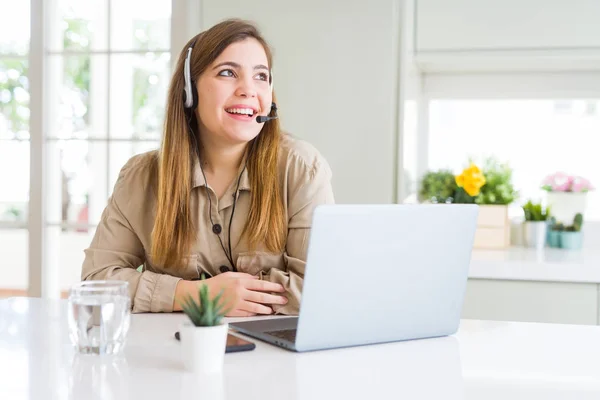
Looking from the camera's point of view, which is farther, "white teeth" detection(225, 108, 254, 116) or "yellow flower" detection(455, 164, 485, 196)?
"yellow flower" detection(455, 164, 485, 196)

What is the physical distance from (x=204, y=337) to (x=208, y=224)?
740 mm

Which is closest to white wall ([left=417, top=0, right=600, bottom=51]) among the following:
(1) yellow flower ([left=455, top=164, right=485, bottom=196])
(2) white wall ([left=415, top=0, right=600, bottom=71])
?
(2) white wall ([left=415, top=0, right=600, bottom=71])

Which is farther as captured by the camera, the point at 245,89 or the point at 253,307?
the point at 245,89

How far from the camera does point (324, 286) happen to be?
119 centimetres

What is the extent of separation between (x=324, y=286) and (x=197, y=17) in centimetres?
194

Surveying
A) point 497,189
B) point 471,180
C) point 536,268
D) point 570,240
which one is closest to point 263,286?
point 536,268

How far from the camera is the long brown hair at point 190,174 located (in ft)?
5.73

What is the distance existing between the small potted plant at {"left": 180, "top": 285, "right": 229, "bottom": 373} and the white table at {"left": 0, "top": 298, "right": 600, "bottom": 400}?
2 cm

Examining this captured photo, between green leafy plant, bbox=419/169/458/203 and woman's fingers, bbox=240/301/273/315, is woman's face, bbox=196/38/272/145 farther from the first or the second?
green leafy plant, bbox=419/169/458/203

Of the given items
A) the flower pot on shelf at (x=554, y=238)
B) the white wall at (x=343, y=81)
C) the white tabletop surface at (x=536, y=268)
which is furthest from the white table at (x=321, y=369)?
the flower pot on shelf at (x=554, y=238)

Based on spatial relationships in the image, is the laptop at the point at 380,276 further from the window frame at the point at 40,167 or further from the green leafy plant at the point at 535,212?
the window frame at the point at 40,167

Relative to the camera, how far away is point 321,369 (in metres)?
1.11

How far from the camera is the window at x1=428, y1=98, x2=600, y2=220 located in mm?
3221

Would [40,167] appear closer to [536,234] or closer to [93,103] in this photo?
[93,103]
